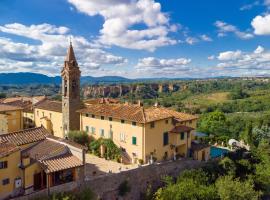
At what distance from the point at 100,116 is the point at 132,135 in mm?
6151

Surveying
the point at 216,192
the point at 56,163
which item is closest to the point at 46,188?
the point at 56,163

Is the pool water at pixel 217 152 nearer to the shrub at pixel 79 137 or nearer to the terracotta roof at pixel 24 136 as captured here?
the shrub at pixel 79 137

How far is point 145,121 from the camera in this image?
33.8 meters

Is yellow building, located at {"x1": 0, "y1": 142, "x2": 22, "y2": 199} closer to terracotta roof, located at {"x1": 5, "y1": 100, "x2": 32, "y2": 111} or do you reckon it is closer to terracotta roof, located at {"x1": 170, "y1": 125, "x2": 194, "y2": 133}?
terracotta roof, located at {"x1": 170, "y1": 125, "x2": 194, "y2": 133}

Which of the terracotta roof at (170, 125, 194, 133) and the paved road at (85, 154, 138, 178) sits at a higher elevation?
the terracotta roof at (170, 125, 194, 133)

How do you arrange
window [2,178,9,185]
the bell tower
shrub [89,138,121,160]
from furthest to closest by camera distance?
the bell tower
shrub [89,138,121,160]
window [2,178,9,185]

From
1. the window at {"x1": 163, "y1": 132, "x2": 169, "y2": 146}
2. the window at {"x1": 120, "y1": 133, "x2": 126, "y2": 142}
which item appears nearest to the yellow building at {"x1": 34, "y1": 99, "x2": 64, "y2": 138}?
the window at {"x1": 120, "y1": 133, "x2": 126, "y2": 142}

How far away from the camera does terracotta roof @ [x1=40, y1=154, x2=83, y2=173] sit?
25.6 metres

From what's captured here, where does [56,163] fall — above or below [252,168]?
above

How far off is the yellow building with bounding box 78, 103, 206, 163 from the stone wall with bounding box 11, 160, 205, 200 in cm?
180

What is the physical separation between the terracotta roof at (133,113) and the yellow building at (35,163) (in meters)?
9.13

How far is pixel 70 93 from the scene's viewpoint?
42.8 meters

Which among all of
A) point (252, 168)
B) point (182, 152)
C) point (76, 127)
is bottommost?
point (252, 168)

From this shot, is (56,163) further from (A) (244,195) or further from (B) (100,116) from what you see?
(A) (244,195)
